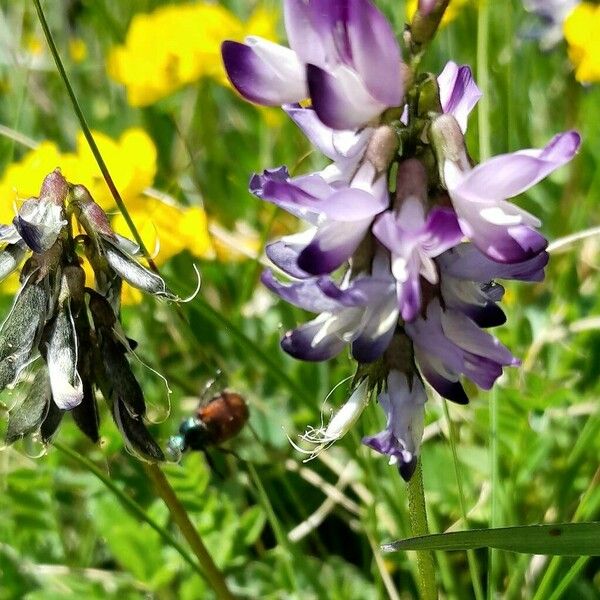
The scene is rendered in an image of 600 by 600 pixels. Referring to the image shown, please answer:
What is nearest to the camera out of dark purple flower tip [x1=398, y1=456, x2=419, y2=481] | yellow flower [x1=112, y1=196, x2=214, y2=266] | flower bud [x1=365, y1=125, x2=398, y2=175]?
flower bud [x1=365, y1=125, x2=398, y2=175]

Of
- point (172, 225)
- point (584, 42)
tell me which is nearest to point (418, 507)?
point (172, 225)

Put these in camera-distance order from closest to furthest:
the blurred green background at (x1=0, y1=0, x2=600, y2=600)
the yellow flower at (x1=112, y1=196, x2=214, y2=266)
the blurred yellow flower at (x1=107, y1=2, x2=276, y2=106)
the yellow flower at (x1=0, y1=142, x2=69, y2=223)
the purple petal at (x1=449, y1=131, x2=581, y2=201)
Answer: the purple petal at (x1=449, y1=131, x2=581, y2=201) < the blurred green background at (x1=0, y1=0, x2=600, y2=600) < the yellow flower at (x1=0, y1=142, x2=69, y2=223) < the yellow flower at (x1=112, y1=196, x2=214, y2=266) < the blurred yellow flower at (x1=107, y1=2, x2=276, y2=106)

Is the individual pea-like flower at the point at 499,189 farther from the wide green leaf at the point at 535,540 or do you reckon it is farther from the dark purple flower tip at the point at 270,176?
the wide green leaf at the point at 535,540

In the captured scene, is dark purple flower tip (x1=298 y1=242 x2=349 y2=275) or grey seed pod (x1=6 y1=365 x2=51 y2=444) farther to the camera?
grey seed pod (x1=6 y1=365 x2=51 y2=444)

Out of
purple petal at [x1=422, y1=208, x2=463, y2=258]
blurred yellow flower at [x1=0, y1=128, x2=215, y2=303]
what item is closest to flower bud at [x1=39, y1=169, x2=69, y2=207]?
purple petal at [x1=422, y1=208, x2=463, y2=258]

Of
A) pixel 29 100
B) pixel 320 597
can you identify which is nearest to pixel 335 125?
pixel 320 597

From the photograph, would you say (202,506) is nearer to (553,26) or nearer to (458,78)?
(458,78)

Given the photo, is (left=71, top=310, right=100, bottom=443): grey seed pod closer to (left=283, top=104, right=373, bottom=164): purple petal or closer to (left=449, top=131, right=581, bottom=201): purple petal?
(left=283, top=104, right=373, bottom=164): purple petal
